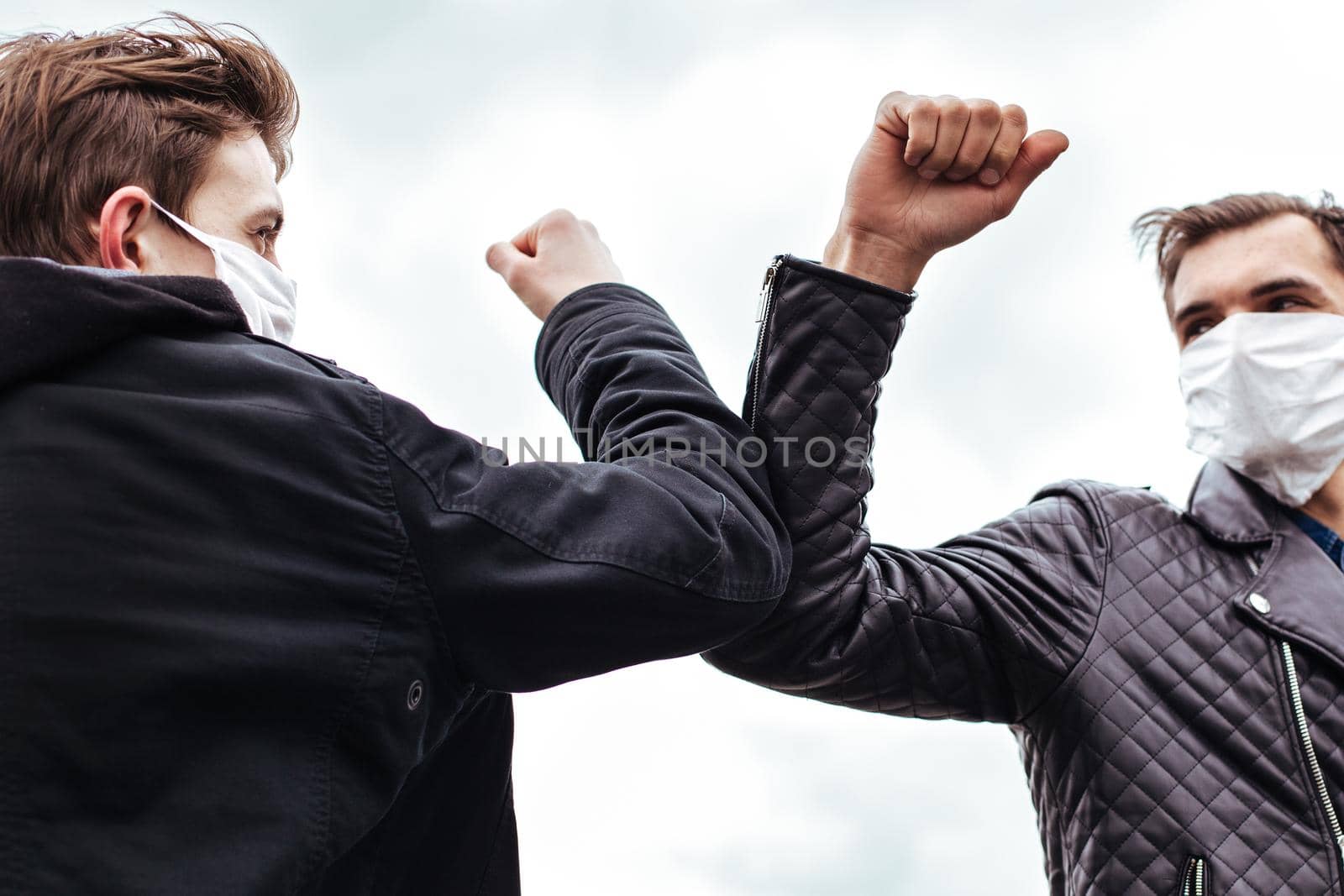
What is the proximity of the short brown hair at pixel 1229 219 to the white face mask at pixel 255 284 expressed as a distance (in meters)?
2.24

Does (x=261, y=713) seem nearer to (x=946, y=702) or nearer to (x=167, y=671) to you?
(x=167, y=671)

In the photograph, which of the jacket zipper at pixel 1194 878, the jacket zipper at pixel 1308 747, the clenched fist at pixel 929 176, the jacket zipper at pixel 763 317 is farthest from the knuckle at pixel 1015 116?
the jacket zipper at pixel 1194 878

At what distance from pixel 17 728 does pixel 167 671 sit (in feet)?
0.38

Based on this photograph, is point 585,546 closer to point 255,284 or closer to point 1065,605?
point 255,284

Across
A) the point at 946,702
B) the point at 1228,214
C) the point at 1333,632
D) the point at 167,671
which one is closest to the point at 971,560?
the point at 946,702

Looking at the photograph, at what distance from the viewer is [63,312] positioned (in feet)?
3.28

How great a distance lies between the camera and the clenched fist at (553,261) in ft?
5.36

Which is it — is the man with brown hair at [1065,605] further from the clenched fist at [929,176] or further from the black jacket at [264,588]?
the black jacket at [264,588]

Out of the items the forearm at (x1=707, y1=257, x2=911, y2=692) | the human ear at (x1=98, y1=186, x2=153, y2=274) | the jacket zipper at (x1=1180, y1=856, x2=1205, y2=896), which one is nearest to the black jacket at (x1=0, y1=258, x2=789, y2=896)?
the human ear at (x1=98, y1=186, x2=153, y2=274)

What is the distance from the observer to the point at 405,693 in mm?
1097

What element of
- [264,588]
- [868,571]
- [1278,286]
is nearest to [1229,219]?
[1278,286]

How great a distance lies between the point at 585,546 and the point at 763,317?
779 millimetres

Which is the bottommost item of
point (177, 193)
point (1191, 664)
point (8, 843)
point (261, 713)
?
point (8, 843)

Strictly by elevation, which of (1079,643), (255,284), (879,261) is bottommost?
(1079,643)
